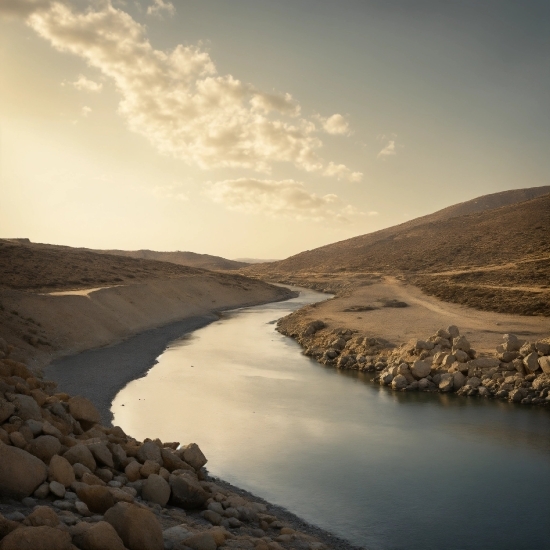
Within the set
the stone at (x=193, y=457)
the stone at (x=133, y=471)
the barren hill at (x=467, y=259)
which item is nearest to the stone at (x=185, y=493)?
the stone at (x=133, y=471)

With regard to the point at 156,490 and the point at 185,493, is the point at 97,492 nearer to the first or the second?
the point at 156,490

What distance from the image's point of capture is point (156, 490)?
8.95 metres

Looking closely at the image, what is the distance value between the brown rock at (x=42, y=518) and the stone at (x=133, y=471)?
9.51 feet

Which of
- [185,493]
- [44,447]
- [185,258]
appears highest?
[185,258]

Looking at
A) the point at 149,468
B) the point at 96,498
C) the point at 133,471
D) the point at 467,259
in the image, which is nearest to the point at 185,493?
the point at 149,468

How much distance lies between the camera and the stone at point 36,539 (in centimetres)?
534

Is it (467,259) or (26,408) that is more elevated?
(467,259)

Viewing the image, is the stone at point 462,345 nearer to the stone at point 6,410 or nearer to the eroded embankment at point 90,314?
the stone at point 6,410

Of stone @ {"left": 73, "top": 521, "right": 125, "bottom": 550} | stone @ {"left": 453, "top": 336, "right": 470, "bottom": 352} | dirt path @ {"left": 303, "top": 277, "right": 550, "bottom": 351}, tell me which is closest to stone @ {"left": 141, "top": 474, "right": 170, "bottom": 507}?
stone @ {"left": 73, "top": 521, "right": 125, "bottom": 550}

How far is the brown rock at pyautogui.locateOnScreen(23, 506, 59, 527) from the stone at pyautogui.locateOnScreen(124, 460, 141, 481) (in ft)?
9.51

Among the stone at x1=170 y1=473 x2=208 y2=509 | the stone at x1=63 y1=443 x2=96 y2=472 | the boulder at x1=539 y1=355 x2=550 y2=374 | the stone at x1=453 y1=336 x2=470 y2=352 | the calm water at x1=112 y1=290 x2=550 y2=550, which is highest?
the stone at x1=453 y1=336 x2=470 y2=352

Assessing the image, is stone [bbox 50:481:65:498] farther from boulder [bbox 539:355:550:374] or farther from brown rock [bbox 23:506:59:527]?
boulder [bbox 539:355:550:374]

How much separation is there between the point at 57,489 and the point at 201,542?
2.30 m

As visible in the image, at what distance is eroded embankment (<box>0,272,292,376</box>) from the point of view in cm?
2475
